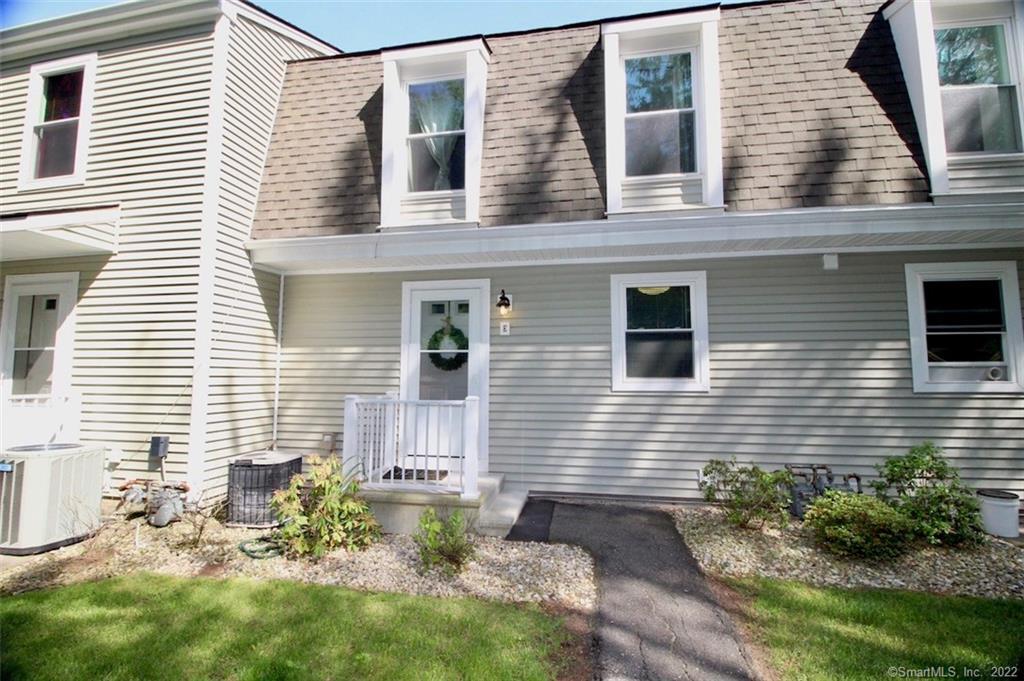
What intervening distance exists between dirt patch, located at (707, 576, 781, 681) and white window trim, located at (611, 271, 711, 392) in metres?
2.37

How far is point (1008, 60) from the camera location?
541 cm

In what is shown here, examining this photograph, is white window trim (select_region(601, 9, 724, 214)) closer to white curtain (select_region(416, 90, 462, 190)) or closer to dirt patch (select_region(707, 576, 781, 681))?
white curtain (select_region(416, 90, 462, 190))

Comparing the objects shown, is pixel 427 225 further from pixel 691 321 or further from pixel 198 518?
pixel 198 518

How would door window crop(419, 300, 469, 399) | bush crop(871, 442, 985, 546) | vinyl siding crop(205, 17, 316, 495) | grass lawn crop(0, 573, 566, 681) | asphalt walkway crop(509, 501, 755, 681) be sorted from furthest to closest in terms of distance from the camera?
door window crop(419, 300, 469, 399) < vinyl siding crop(205, 17, 316, 495) < bush crop(871, 442, 985, 546) < asphalt walkway crop(509, 501, 755, 681) < grass lawn crop(0, 573, 566, 681)

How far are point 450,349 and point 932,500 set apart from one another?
528 cm

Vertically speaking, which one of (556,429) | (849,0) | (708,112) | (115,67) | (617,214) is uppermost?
(849,0)

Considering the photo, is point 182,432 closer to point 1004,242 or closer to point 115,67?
point 115,67

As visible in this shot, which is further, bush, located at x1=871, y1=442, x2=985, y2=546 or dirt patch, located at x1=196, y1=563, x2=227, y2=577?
bush, located at x1=871, y1=442, x2=985, y2=546

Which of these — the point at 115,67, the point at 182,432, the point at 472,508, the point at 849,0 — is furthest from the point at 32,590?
the point at 849,0

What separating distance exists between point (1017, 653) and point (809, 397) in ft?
9.72

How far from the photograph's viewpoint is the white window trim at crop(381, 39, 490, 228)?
5.97 metres

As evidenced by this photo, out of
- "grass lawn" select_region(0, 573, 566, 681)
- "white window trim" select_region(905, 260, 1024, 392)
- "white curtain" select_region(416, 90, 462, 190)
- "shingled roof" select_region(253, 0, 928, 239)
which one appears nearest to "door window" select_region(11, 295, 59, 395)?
"shingled roof" select_region(253, 0, 928, 239)

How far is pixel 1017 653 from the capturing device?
2.90 meters

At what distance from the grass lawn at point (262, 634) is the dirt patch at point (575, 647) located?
0.06m
